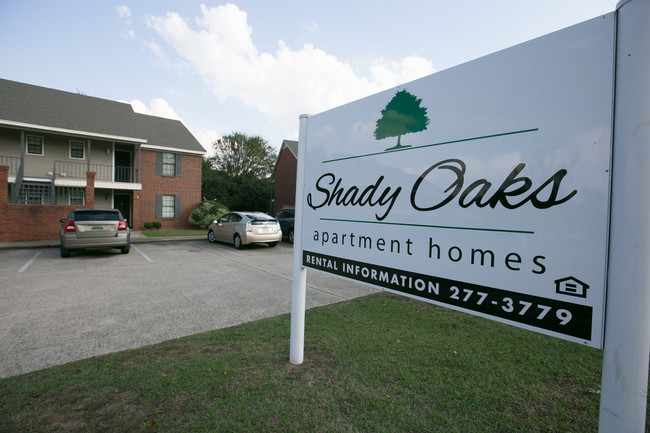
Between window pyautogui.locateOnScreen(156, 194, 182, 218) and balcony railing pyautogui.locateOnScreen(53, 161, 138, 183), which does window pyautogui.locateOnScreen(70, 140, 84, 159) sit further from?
window pyautogui.locateOnScreen(156, 194, 182, 218)

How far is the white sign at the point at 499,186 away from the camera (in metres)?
1.68

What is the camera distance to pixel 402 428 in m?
2.39

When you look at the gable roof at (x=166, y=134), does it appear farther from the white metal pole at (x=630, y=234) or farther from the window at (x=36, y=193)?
the white metal pole at (x=630, y=234)

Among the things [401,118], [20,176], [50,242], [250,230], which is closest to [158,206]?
[20,176]

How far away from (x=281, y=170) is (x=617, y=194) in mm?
31269

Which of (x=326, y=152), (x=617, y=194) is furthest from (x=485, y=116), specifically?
(x=326, y=152)

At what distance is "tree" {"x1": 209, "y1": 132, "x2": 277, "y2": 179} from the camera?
53.2 m

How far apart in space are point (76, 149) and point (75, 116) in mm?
1831

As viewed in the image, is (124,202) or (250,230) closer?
(250,230)

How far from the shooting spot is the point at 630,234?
1499mm

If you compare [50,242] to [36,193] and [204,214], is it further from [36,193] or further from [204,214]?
[204,214]

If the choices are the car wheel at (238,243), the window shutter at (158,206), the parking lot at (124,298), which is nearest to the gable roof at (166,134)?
the window shutter at (158,206)

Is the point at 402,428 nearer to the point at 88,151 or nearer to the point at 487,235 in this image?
the point at 487,235

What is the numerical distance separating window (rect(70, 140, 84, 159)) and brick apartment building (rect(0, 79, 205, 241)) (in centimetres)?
2
